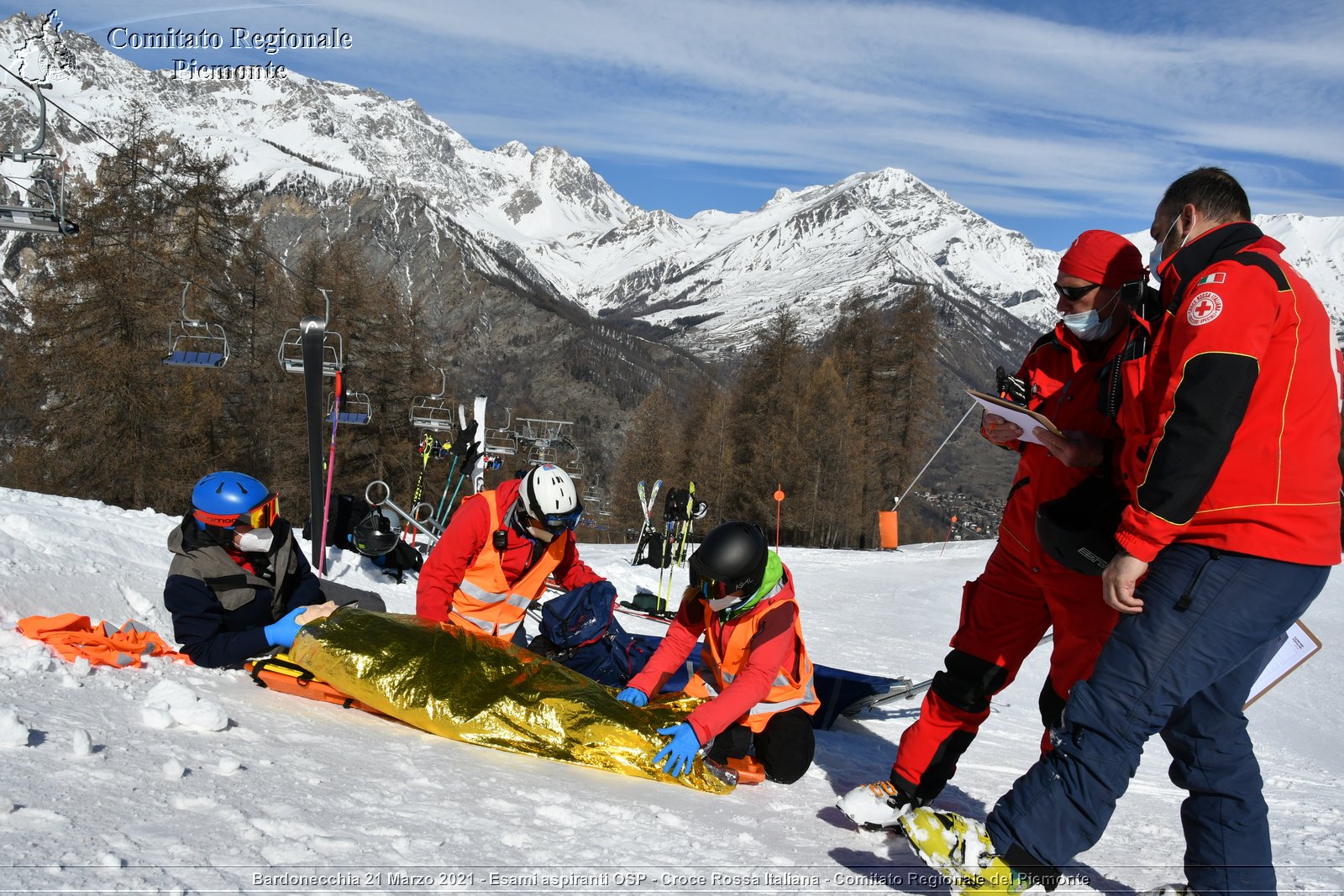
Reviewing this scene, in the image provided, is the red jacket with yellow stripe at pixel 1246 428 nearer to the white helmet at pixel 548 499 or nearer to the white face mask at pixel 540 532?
the white helmet at pixel 548 499

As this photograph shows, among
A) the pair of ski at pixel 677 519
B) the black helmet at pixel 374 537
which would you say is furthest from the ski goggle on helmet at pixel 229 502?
the pair of ski at pixel 677 519

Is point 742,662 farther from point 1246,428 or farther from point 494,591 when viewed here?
point 1246,428

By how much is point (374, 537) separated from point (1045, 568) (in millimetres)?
6556

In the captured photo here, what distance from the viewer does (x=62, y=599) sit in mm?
4707

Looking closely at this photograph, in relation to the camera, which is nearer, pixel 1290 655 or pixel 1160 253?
pixel 1160 253

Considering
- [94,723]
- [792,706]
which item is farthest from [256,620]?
[792,706]

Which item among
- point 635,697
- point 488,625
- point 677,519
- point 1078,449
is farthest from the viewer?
point 677,519

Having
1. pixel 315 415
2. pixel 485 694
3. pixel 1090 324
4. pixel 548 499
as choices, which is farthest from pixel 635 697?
pixel 315 415

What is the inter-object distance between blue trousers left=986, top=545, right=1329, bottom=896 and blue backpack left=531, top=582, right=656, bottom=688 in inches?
108

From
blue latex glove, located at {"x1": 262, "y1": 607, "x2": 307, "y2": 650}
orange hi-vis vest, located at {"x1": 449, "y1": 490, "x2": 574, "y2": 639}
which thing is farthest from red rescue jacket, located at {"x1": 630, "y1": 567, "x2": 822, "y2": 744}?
blue latex glove, located at {"x1": 262, "y1": 607, "x2": 307, "y2": 650}

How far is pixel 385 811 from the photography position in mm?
2260

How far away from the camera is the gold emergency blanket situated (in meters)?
3.10

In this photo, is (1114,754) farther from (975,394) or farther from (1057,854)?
(975,394)

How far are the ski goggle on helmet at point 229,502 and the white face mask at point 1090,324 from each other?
2980mm
